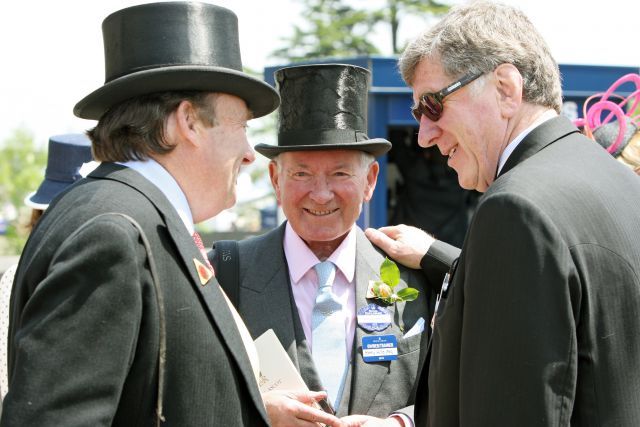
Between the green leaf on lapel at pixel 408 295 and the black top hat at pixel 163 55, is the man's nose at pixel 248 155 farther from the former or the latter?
the green leaf on lapel at pixel 408 295

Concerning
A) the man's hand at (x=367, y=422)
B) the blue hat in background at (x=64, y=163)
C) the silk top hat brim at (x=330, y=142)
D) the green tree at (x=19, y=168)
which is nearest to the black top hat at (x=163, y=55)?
the silk top hat brim at (x=330, y=142)

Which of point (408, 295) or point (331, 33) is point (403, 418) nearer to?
point (408, 295)

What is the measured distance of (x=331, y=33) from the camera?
20828 millimetres

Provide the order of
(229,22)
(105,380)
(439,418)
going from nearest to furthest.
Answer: (105,380)
(439,418)
(229,22)

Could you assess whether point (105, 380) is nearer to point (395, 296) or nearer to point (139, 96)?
point (139, 96)

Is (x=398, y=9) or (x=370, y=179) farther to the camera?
(x=398, y=9)

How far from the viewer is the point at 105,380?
1.63m

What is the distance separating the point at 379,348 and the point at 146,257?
1.44 meters

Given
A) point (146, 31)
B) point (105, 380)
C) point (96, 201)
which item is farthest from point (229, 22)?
point (105, 380)

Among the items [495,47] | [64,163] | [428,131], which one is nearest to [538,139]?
[495,47]

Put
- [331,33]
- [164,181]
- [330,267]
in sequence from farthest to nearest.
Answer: [331,33] < [330,267] < [164,181]

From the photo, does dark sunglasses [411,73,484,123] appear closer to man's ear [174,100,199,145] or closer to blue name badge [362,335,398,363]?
man's ear [174,100,199,145]

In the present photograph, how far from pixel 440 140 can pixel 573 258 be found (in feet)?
2.48

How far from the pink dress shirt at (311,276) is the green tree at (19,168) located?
35001 millimetres
